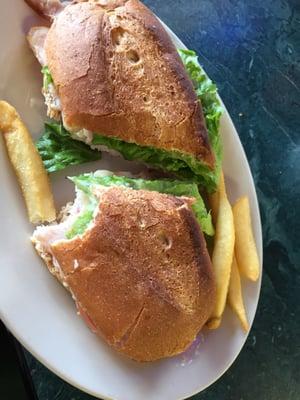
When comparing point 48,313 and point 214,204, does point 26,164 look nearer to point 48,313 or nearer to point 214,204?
point 48,313

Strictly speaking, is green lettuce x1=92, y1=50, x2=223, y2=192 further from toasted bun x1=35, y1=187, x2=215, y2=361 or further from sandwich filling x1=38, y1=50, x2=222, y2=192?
toasted bun x1=35, y1=187, x2=215, y2=361

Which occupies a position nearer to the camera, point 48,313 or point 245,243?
point 48,313

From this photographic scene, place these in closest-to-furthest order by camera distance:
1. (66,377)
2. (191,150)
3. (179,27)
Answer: (66,377) → (191,150) → (179,27)

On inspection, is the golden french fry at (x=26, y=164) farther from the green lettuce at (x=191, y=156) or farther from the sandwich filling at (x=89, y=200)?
the green lettuce at (x=191, y=156)

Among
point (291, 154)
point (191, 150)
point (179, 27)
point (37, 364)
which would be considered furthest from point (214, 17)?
point (37, 364)

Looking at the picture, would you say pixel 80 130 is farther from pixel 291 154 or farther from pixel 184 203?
pixel 291 154

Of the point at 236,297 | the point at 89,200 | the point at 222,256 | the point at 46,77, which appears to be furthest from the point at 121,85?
the point at 236,297

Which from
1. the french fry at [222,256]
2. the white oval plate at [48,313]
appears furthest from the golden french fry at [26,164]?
the french fry at [222,256]
